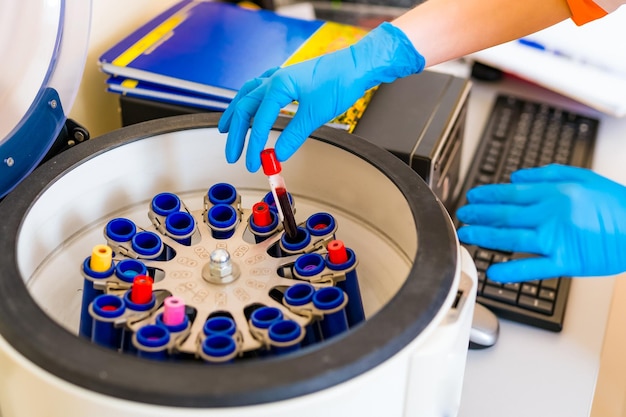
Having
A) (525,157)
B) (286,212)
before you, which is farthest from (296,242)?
(525,157)

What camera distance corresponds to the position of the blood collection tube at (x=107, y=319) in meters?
0.60

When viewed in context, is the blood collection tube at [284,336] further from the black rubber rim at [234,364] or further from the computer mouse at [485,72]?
the computer mouse at [485,72]

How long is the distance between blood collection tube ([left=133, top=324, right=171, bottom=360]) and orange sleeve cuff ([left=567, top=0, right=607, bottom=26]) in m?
0.66

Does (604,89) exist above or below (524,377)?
above

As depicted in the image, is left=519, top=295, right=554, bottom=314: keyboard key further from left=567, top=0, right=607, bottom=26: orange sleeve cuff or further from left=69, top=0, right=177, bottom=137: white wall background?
left=69, top=0, right=177, bottom=137: white wall background

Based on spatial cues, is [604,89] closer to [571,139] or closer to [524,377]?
[571,139]

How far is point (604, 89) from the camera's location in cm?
124

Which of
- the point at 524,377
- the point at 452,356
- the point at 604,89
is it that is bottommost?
the point at 524,377

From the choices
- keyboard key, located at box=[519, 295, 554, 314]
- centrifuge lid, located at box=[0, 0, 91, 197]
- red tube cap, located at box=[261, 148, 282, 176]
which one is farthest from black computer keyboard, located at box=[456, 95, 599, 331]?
centrifuge lid, located at box=[0, 0, 91, 197]

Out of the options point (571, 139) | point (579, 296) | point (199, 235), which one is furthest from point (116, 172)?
point (571, 139)

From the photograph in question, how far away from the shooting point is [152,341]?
1.87 ft

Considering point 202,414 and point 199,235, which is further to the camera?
point 199,235

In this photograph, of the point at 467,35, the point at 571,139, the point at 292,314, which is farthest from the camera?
the point at 571,139

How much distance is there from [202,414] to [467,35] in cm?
62
